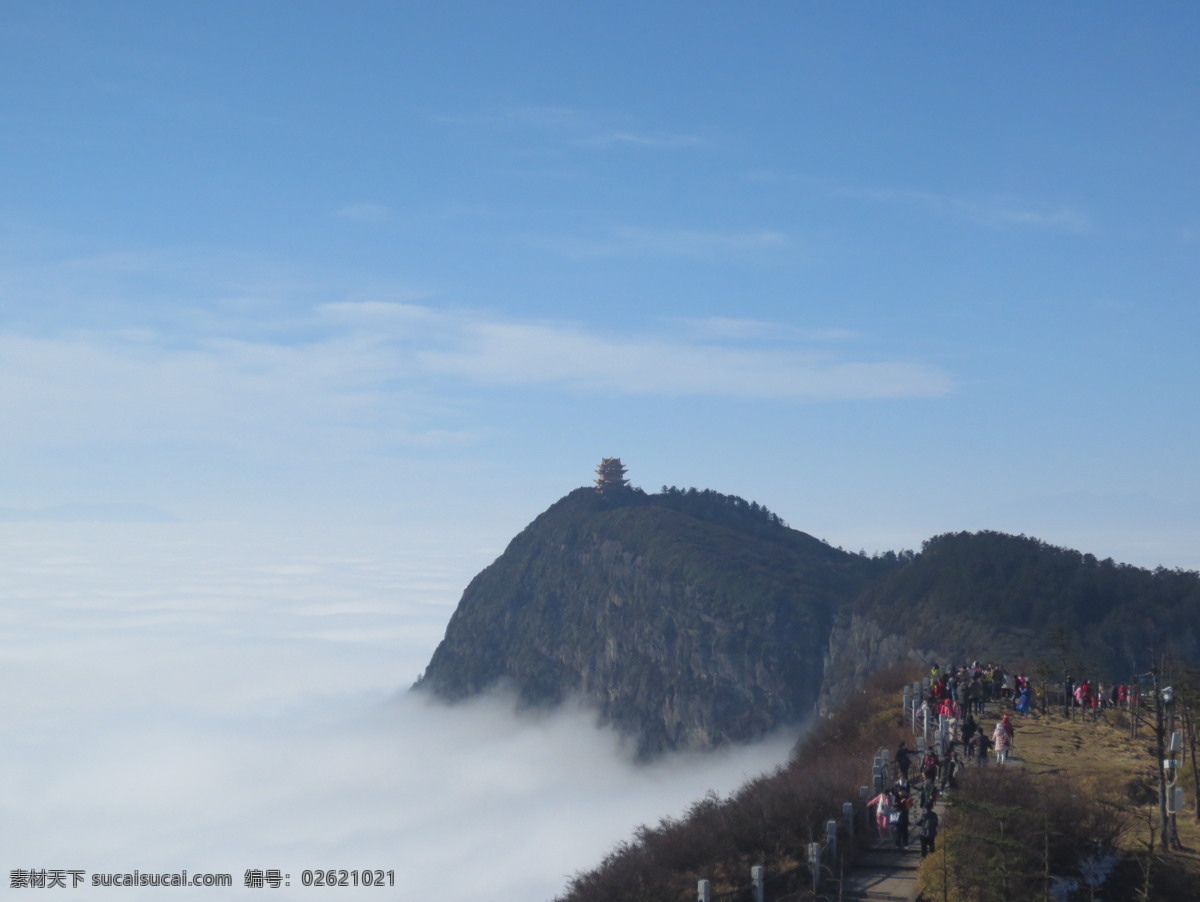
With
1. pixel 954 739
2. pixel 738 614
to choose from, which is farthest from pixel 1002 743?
pixel 738 614

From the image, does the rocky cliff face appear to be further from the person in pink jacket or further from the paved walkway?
the paved walkway

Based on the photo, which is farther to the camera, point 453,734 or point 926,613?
point 453,734

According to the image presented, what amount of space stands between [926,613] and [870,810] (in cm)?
9341

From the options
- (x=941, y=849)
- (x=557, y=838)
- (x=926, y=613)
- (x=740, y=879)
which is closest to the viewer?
(x=941, y=849)

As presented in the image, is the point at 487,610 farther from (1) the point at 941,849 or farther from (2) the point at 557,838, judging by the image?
(1) the point at 941,849

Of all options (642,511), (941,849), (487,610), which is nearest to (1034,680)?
(941,849)

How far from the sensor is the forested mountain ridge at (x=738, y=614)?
10444cm

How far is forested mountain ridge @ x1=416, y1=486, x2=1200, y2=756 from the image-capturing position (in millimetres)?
104438

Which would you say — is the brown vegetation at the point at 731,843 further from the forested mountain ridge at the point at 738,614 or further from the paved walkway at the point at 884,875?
the forested mountain ridge at the point at 738,614

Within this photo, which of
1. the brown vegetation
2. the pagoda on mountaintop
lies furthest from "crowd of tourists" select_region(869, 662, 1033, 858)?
the pagoda on mountaintop

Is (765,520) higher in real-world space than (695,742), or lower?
higher

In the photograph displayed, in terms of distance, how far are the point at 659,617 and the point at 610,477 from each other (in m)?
37.0

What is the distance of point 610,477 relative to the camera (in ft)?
621

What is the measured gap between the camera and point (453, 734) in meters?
188
